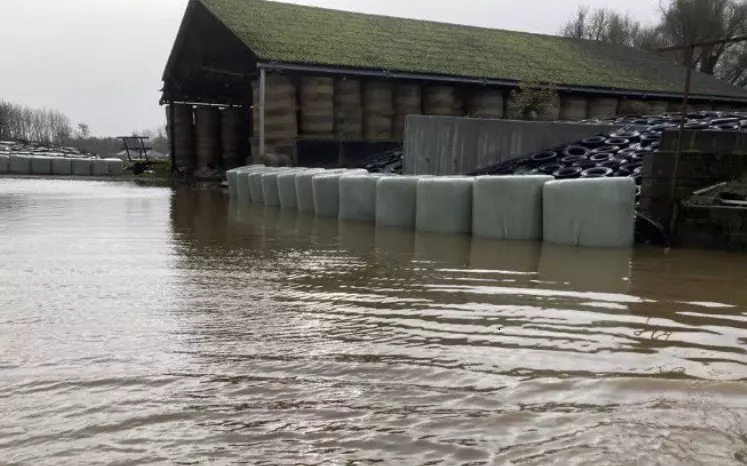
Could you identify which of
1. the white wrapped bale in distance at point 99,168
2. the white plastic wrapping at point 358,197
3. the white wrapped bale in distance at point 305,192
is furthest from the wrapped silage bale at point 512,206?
the white wrapped bale in distance at point 99,168

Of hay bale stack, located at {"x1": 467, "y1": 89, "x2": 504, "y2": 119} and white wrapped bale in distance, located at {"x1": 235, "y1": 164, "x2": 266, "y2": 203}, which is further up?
hay bale stack, located at {"x1": 467, "y1": 89, "x2": 504, "y2": 119}

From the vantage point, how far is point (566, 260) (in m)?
7.54

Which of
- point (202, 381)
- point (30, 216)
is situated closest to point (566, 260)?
point (202, 381)

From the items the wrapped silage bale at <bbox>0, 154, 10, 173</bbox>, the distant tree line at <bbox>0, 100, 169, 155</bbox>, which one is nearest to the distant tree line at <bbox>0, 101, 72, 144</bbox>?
the distant tree line at <bbox>0, 100, 169, 155</bbox>

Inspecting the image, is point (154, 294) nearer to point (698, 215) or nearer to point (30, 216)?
point (698, 215)

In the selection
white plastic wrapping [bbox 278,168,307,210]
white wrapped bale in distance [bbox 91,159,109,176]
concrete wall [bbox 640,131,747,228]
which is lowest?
white wrapped bale in distance [bbox 91,159,109,176]

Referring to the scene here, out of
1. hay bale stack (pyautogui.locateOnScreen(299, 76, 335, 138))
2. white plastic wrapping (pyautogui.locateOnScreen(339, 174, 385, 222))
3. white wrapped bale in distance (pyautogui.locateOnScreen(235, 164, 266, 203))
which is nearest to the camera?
white plastic wrapping (pyautogui.locateOnScreen(339, 174, 385, 222))

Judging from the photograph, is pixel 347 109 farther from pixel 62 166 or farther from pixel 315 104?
pixel 62 166

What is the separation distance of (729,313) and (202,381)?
425cm

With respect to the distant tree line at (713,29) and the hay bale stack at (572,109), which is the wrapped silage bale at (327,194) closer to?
the hay bale stack at (572,109)

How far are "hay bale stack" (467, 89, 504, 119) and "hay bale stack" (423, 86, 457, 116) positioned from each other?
3.51 ft

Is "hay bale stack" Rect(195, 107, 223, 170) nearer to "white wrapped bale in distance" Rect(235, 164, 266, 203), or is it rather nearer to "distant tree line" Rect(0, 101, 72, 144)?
"white wrapped bale in distance" Rect(235, 164, 266, 203)

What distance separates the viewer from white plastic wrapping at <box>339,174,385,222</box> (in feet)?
37.6

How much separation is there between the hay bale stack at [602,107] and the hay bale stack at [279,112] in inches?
492
